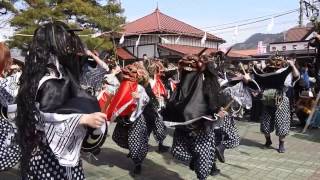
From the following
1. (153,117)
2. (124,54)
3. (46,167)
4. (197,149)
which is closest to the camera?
(46,167)

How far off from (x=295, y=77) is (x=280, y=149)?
135 cm

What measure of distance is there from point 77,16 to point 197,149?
68.5ft

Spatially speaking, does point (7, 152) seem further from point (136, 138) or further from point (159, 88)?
point (159, 88)

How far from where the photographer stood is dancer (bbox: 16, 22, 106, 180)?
2742 millimetres

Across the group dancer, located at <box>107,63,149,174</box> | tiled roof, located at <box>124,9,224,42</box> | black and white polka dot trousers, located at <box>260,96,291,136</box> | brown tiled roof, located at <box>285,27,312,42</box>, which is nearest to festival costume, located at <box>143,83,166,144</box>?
dancer, located at <box>107,63,149,174</box>

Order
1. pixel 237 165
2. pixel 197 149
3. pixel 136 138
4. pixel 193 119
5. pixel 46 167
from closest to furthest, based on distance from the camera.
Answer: pixel 46 167 < pixel 193 119 < pixel 197 149 < pixel 136 138 < pixel 237 165

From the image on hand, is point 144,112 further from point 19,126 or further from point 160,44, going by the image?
point 160,44

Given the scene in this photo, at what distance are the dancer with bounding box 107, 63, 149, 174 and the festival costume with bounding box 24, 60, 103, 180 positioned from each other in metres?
2.68

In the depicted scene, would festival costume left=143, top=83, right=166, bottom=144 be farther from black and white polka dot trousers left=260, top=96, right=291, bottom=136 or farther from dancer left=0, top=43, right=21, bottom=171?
dancer left=0, top=43, right=21, bottom=171

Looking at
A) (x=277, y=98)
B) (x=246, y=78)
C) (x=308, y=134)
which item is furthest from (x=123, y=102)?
(x=308, y=134)

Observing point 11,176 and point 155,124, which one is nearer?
point 11,176

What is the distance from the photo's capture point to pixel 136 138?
5934mm

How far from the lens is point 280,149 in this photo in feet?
24.8

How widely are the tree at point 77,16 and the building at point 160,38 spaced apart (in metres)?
1.43
